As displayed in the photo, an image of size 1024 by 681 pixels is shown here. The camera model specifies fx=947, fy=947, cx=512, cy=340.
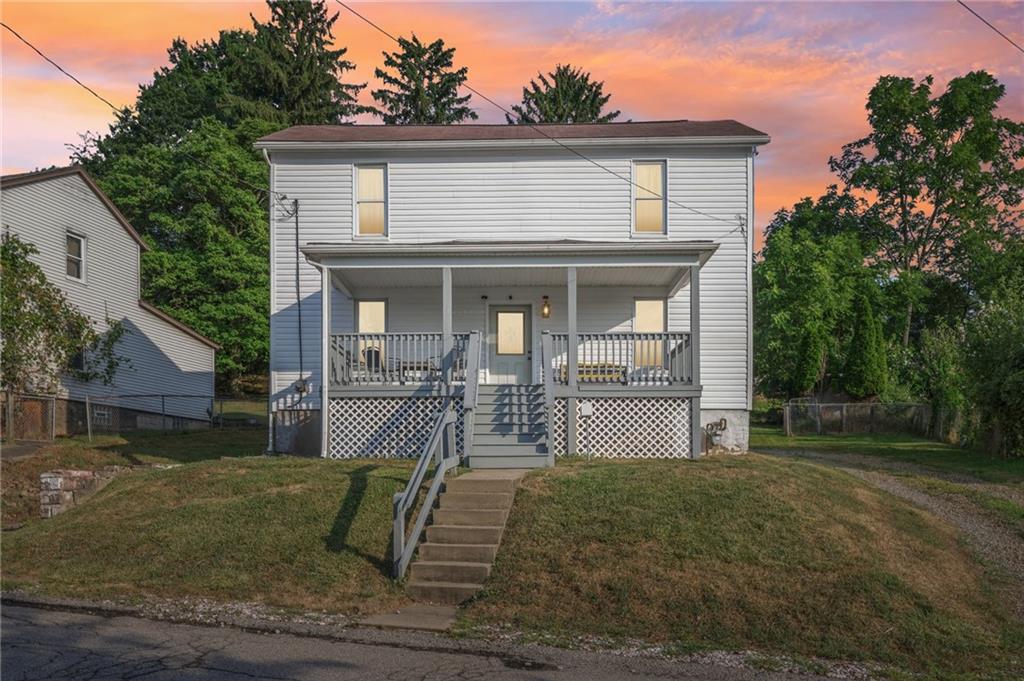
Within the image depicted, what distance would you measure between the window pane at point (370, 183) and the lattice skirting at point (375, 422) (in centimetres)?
521

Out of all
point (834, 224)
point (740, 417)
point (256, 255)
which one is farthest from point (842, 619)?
point (834, 224)

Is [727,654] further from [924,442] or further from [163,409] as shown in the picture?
[163,409]

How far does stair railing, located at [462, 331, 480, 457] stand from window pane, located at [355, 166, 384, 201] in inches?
184

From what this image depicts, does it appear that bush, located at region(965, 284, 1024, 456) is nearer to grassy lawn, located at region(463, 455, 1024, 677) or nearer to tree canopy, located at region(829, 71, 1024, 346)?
grassy lawn, located at region(463, 455, 1024, 677)

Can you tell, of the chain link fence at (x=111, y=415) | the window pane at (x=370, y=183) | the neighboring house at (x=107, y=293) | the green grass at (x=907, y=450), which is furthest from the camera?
the neighboring house at (x=107, y=293)

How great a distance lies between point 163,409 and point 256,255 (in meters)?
11.7

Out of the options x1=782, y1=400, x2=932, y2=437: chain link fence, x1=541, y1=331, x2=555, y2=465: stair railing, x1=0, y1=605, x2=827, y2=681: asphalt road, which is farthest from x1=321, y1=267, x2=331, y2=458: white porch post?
x1=782, y1=400, x2=932, y2=437: chain link fence

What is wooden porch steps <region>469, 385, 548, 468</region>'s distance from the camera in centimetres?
1577

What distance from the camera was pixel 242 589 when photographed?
35.3 feet

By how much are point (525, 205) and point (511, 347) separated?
315 cm

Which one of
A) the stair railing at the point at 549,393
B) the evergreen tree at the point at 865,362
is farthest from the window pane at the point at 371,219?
the evergreen tree at the point at 865,362

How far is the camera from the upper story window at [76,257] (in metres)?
27.0

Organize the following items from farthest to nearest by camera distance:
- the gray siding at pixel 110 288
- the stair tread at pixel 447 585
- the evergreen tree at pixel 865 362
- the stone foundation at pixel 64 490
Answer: the evergreen tree at pixel 865 362 → the gray siding at pixel 110 288 → the stone foundation at pixel 64 490 → the stair tread at pixel 447 585

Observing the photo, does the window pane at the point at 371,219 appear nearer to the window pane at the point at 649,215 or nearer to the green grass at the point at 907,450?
the window pane at the point at 649,215
